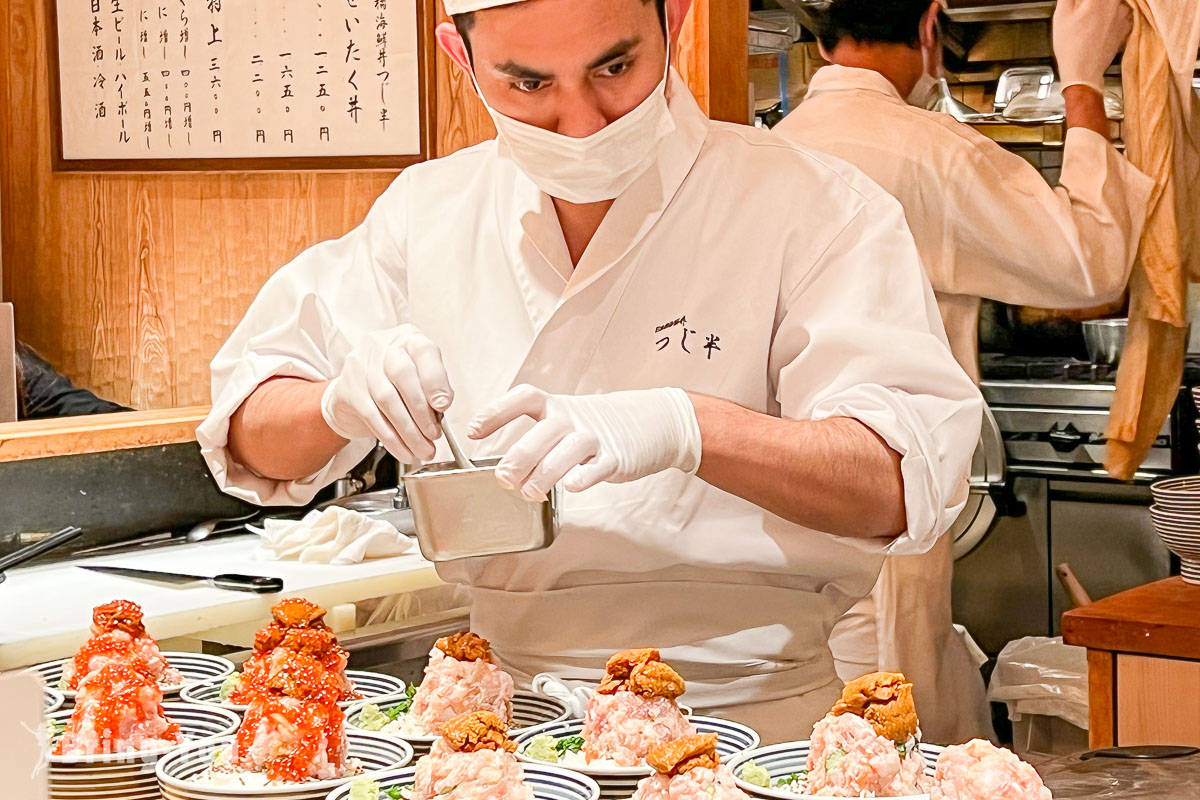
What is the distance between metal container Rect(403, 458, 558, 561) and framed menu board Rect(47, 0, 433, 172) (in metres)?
1.25

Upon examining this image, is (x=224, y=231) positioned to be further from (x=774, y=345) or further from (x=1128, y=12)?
(x=1128, y=12)

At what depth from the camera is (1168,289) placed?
6.77 feet

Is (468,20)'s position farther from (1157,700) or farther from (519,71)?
(1157,700)

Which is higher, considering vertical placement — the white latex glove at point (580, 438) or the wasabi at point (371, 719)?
the white latex glove at point (580, 438)

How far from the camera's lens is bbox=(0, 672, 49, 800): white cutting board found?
0.64m

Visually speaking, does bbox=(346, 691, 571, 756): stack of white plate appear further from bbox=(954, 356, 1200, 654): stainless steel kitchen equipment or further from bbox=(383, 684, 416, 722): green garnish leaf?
bbox=(954, 356, 1200, 654): stainless steel kitchen equipment

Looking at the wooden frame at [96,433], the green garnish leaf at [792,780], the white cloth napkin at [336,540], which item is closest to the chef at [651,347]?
the green garnish leaf at [792,780]

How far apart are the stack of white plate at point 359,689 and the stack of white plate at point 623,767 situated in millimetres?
228

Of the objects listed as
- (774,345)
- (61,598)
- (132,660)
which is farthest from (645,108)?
(61,598)

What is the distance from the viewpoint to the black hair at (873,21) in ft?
7.18

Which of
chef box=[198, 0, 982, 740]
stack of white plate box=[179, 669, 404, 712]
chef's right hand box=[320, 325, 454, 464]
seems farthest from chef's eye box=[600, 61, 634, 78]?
stack of white plate box=[179, 669, 404, 712]

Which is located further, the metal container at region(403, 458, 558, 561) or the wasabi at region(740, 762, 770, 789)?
the metal container at region(403, 458, 558, 561)

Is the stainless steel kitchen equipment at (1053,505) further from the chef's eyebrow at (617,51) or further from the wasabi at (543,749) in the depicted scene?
the wasabi at (543,749)

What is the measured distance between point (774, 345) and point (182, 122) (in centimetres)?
164
